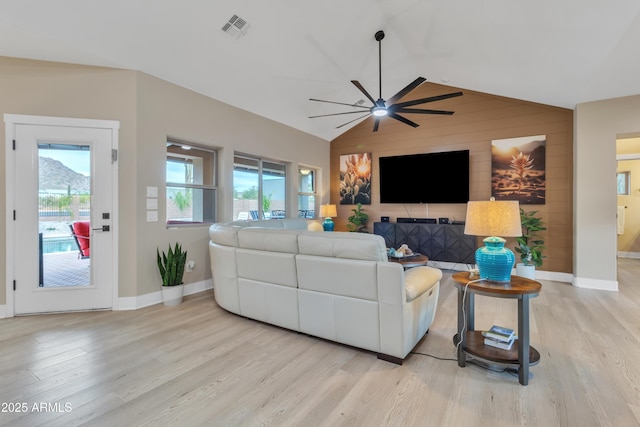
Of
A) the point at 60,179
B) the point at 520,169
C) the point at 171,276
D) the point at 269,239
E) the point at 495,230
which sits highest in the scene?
the point at 520,169

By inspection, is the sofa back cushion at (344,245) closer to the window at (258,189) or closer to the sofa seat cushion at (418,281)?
the sofa seat cushion at (418,281)

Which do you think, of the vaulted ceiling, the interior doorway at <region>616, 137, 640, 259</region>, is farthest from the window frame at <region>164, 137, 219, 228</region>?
the interior doorway at <region>616, 137, 640, 259</region>

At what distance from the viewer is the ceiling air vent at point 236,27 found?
3.39 meters

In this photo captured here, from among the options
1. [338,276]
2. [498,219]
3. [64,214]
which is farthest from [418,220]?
[64,214]

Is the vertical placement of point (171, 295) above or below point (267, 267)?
below

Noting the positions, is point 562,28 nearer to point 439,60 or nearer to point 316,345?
point 439,60

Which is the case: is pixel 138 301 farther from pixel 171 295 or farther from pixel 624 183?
pixel 624 183

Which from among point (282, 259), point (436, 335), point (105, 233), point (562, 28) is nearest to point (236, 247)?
point (282, 259)

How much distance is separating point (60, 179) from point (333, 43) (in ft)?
12.8

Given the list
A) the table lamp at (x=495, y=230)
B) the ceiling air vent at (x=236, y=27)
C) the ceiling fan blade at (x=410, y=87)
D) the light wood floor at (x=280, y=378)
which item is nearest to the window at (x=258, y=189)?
the ceiling air vent at (x=236, y=27)

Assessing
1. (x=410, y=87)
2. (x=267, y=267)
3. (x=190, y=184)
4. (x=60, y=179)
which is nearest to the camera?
(x=267, y=267)

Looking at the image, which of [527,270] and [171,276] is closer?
[171,276]

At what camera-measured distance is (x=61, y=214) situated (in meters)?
3.46

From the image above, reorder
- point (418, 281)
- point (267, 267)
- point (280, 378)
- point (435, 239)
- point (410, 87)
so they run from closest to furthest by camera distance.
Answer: point (280, 378), point (418, 281), point (267, 267), point (410, 87), point (435, 239)
